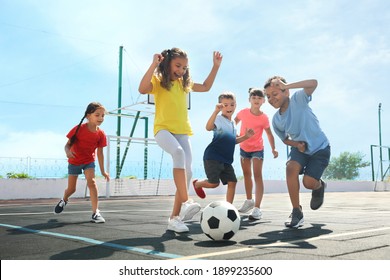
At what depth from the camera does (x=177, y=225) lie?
4.12 metres

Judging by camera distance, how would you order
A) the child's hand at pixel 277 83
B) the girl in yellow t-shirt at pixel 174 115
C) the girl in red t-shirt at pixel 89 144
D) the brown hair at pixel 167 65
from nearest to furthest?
the girl in yellow t-shirt at pixel 174 115, the brown hair at pixel 167 65, the child's hand at pixel 277 83, the girl in red t-shirt at pixel 89 144

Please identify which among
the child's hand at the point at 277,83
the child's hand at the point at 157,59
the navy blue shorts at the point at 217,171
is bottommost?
the navy blue shorts at the point at 217,171

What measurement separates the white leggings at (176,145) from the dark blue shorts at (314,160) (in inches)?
50.5

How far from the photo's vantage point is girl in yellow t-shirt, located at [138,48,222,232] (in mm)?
4160

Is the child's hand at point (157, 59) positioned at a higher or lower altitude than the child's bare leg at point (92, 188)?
higher

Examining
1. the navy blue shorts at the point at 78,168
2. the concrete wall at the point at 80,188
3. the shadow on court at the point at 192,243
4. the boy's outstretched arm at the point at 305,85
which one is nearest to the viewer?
the shadow on court at the point at 192,243

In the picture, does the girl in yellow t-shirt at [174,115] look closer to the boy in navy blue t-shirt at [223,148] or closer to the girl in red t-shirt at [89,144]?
the boy in navy blue t-shirt at [223,148]

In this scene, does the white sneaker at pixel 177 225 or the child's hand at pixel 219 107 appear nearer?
the white sneaker at pixel 177 225

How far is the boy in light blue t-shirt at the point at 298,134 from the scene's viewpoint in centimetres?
477

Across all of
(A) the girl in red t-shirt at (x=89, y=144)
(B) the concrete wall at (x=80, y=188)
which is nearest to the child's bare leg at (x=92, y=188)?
(A) the girl in red t-shirt at (x=89, y=144)

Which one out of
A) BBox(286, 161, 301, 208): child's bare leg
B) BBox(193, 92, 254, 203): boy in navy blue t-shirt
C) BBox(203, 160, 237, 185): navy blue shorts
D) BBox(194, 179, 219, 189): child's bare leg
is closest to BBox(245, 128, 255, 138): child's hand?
BBox(193, 92, 254, 203): boy in navy blue t-shirt

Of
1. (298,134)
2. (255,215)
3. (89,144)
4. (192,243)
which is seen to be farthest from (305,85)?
(89,144)

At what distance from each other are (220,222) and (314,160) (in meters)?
1.78

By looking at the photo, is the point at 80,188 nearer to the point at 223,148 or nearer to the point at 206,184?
the point at 206,184
